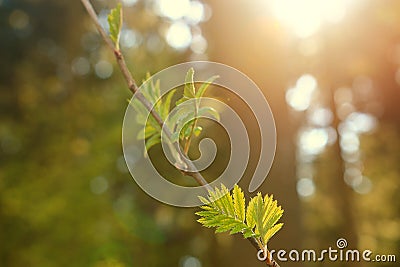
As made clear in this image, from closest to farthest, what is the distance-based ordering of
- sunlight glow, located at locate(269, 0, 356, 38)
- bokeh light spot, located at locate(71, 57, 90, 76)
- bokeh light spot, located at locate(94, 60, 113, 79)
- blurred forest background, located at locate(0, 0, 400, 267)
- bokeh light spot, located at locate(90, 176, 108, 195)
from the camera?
1. sunlight glow, located at locate(269, 0, 356, 38)
2. blurred forest background, located at locate(0, 0, 400, 267)
3. bokeh light spot, located at locate(90, 176, 108, 195)
4. bokeh light spot, located at locate(71, 57, 90, 76)
5. bokeh light spot, located at locate(94, 60, 113, 79)

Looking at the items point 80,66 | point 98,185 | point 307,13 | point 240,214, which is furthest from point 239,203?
point 80,66

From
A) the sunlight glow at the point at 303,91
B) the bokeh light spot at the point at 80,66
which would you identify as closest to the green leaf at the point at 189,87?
the sunlight glow at the point at 303,91

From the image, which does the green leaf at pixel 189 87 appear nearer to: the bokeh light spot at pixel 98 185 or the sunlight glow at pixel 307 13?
the sunlight glow at pixel 307 13

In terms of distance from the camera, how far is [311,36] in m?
4.74

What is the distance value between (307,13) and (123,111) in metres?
1.74

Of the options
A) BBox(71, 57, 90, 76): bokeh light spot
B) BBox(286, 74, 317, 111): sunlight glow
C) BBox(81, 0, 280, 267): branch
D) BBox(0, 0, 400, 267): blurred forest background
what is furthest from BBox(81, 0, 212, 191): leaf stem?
BBox(71, 57, 90, 76): bokeh light spot

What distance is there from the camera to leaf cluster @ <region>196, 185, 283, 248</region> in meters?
0.18

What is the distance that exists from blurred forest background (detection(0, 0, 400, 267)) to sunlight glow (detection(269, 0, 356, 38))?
1 centimetres

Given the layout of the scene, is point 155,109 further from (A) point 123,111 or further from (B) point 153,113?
(A) point 123,111

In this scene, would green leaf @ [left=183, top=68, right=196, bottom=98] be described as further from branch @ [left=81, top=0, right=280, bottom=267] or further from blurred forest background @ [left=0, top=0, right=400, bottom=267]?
blurred forest background @ [left=0, top=0, right=400, bottom=267]

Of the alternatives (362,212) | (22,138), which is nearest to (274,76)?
(22,138)

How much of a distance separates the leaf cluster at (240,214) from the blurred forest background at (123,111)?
2.87 m

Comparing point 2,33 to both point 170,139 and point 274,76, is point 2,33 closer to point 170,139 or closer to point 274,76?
point 274,76

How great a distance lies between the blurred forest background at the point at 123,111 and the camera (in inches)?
158
